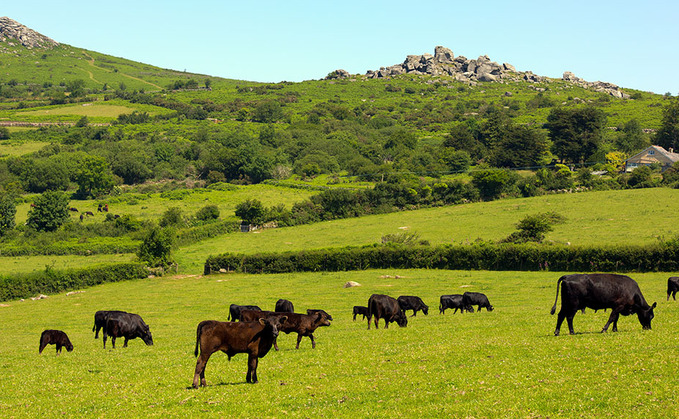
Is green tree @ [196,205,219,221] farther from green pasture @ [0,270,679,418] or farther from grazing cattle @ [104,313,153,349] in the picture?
grazing cattle @ [104,313,153,349]

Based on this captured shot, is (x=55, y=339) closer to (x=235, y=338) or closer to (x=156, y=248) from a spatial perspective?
(x=235, y=338)

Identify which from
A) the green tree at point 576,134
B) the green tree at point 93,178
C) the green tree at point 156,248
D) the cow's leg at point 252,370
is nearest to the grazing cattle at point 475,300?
the cow's leg at point 252,370

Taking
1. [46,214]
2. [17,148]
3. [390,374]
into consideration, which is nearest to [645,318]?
[390,374]

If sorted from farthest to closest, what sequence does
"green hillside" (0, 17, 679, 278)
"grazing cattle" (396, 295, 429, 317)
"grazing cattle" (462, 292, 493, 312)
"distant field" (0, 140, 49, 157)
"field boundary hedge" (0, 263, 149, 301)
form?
"distant field" (0, 140, 49, 157), "green hillside" (0, 17, 679, 278), "field boundary hedge" (0, 263, 149, 301), "grazing cattle" (462, 292, 493, 312), "grazing cattle" (396, 295, 429, 317)

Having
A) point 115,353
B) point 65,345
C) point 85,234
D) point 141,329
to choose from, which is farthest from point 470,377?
point 85,234

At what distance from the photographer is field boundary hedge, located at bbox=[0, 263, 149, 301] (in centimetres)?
5959

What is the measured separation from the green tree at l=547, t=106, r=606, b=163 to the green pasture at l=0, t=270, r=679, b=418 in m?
127

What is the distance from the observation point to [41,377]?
1934cm

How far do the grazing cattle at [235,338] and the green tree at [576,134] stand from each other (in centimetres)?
14451

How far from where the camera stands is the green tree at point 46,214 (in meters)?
107

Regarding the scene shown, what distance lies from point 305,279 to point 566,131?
109 m

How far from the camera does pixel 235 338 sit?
16.5 m

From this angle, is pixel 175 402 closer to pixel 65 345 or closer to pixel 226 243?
pixel 65 345

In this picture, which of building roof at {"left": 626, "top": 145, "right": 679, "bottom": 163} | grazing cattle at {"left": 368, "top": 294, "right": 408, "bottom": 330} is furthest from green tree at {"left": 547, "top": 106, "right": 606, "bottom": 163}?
grazing cattle at {"left": 368, "top": 294, "right": 408, "bottom": 330}
